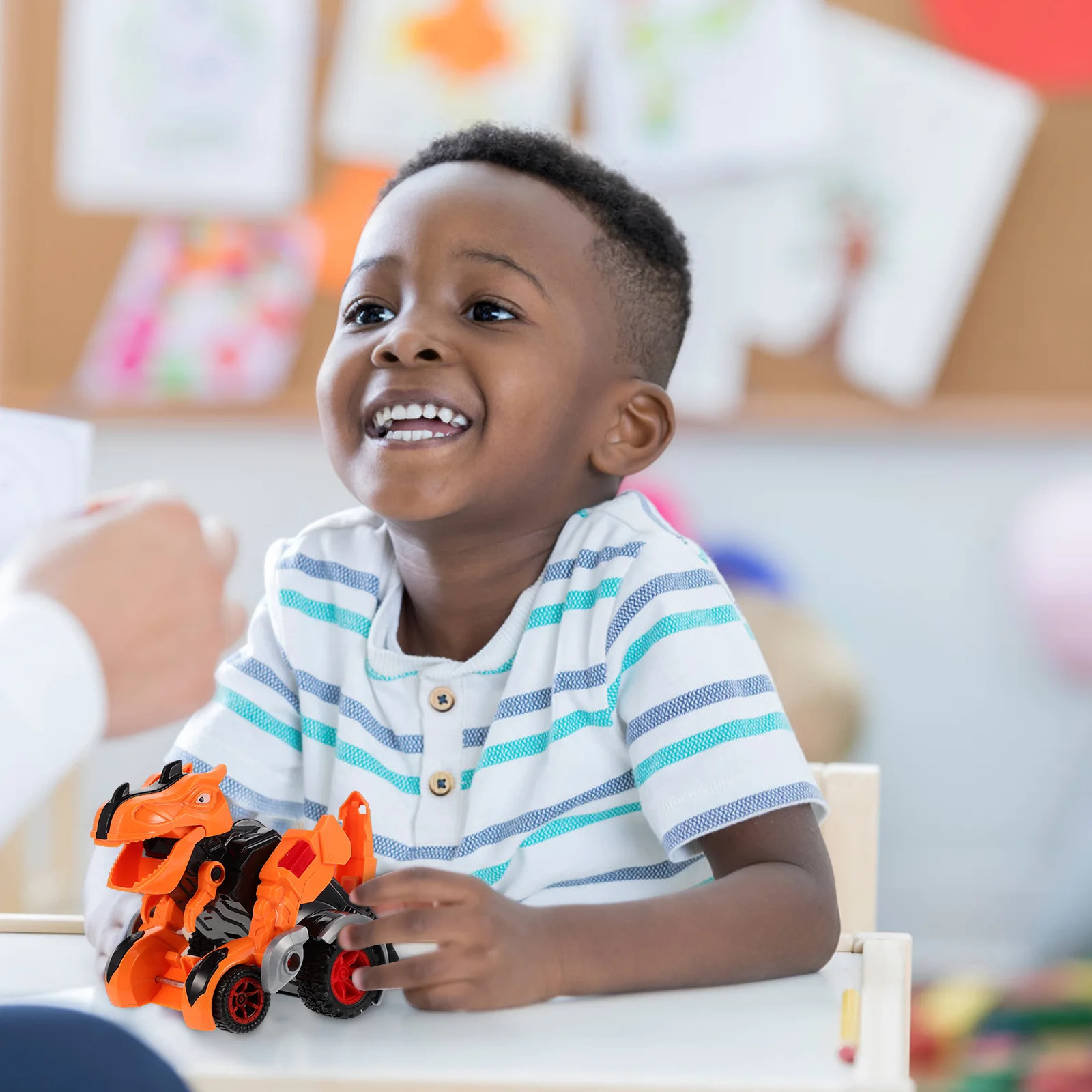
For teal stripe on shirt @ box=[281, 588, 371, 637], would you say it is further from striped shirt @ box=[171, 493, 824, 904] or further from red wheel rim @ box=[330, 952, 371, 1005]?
red wheel rim @ box=[330, 952, 371, 1005]

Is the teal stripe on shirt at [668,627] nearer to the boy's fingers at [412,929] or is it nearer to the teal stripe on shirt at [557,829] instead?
the teal stripe on shirt at [557,829]

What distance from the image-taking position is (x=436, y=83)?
201 cm

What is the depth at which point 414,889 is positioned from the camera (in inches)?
19.5

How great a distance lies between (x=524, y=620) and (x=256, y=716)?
0.51 feet

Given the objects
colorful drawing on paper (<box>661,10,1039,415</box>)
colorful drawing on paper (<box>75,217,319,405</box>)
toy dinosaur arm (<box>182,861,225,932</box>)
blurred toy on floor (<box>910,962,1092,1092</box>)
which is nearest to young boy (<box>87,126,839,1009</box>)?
toy dinosaur arm (<box>182,861,225,932</box>)

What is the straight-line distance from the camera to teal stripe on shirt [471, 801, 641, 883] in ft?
2.23

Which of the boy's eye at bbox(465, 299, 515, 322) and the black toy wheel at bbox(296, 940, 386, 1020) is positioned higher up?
the boy's eye at bbox(465, 299, 515, 322)

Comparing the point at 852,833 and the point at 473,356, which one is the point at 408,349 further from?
the point at 852,833

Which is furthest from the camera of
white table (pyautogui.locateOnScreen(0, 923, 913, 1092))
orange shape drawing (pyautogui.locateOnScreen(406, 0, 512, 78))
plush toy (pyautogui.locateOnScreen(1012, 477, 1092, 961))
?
orange shape drawing (pyautogui.locateOnScreen(406, 0, 512, 78))

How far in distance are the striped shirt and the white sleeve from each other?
0.25 m

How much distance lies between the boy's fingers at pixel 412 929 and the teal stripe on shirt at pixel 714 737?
0.18m

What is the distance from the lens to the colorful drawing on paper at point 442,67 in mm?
1991

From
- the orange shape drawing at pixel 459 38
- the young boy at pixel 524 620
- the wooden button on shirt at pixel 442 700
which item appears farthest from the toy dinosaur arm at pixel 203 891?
the orange shape drawing at pixel 459 38

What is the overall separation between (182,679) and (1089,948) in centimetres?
155
